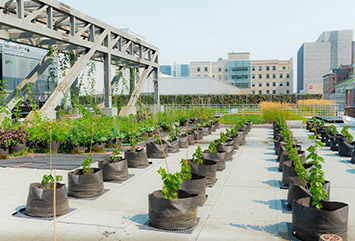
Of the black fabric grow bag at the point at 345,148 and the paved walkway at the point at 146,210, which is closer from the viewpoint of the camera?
the paved walkway at the point at 146,210

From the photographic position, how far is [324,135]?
43.8 feet

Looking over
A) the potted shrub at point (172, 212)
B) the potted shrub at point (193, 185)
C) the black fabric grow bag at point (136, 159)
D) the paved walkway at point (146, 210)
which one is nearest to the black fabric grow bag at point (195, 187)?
Answer: the potted shrub at point (193, 185)

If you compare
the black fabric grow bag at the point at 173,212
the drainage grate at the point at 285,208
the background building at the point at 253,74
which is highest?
the background building at the point at 253,74

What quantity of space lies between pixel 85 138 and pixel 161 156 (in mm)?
2314

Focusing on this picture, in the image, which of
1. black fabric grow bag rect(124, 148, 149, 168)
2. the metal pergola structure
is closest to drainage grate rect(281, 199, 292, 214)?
black fabric grow bag rect(124, 148, 149, 168)

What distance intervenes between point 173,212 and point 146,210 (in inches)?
36.6

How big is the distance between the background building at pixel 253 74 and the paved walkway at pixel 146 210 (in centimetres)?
10434

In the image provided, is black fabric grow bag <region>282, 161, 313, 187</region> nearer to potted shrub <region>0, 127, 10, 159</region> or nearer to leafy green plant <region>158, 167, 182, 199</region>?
leafy green plant <region>158, 167, 182, 199</region>

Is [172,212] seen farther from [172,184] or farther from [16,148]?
[16,148]

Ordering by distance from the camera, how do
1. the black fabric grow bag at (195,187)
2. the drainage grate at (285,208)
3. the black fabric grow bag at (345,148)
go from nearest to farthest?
the drainage grate at (285,208), the black fabric grow bag at (195,187), the black fabric grow bag at (345,148)

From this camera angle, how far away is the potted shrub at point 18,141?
9.67 metres

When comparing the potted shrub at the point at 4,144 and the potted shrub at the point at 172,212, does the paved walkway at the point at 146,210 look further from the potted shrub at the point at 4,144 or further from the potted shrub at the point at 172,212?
the potted shrub at the point at 4,144

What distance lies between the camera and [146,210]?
17.1 ft

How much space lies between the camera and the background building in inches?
→ 4405
